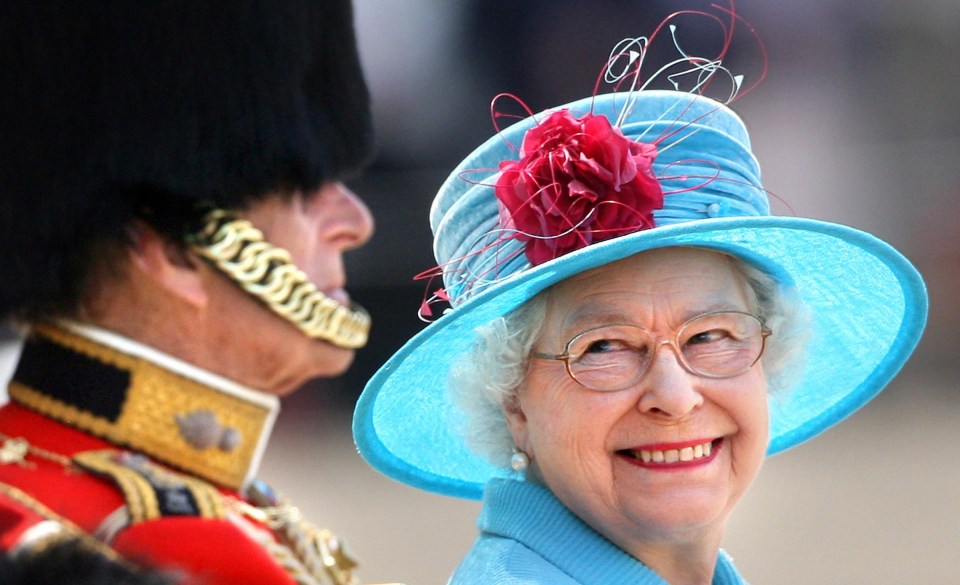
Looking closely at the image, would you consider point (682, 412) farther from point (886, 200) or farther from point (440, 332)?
point (886, 200)

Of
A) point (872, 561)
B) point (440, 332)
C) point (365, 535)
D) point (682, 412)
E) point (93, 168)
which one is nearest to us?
point (93, 168)

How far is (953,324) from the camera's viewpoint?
9133 mm

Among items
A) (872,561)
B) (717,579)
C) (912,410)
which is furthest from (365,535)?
(717,579)

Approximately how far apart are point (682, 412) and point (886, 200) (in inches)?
288

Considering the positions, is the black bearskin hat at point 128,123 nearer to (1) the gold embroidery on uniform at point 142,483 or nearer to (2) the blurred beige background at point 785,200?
(1) the gold embroidery on uniform at point 142,483

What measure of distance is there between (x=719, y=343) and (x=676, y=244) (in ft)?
0.68

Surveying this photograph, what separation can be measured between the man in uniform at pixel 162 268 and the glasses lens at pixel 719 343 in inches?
25.8

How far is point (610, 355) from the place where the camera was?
2.45 m

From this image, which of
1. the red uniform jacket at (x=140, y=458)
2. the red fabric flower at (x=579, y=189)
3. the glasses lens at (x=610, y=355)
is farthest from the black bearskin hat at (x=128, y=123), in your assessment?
the glasses lens at (x=610, y=355)

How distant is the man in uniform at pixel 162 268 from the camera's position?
185 cm

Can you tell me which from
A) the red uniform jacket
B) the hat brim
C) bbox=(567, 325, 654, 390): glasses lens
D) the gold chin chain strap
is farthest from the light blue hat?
the red uniform jacket

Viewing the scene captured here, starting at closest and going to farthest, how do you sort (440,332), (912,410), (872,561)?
(440,332), (872,561), (912,410)

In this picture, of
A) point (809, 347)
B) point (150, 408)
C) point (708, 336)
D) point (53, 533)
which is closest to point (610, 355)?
point (708, 336)

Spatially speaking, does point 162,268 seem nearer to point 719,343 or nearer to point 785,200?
point 719,343
